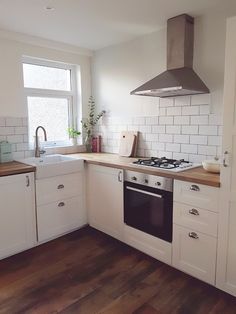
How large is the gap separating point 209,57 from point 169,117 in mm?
698

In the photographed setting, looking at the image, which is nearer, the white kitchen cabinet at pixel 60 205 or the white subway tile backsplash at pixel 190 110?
the white subway tile backsplash at pixel 190 110

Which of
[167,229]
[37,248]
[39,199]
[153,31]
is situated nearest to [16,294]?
[37,248]

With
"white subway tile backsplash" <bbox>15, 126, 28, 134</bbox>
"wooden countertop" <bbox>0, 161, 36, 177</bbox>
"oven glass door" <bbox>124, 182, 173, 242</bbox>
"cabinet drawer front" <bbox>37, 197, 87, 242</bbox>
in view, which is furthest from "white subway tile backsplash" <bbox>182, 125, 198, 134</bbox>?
"white subway tile backsplash" <bbox>15, 126, 28, 134</bbox>

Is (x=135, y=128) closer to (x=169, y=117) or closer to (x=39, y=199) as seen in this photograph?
(x=169, y=117)

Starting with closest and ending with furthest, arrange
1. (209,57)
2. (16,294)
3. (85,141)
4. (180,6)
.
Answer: (16,294) < (180,6) < (209,57) < (85,141)

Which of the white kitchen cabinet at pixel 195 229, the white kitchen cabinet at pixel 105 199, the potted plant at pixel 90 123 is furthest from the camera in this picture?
the potted plant at pixel 90 123

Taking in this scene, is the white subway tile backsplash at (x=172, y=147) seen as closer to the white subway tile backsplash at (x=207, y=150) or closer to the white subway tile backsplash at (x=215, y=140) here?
the white subway tile backsplash at (x=207, y=150)

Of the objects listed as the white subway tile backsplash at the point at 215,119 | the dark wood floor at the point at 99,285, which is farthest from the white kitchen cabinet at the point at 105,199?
→ the white subway tile backsplash at the point at 215,119

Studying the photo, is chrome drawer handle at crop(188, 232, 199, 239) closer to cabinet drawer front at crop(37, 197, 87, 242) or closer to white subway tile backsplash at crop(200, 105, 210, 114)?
white subway tile backsplash at crop(200, 105, 210, 114)

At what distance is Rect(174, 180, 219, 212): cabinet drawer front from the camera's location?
1865 millimetres

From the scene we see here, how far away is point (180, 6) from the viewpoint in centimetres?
214

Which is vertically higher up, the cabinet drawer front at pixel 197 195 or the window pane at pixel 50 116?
the window pane at pixel 50 116

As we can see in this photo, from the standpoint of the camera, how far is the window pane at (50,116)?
10.3 ft

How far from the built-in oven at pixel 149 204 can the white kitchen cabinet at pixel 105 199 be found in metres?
0.11
